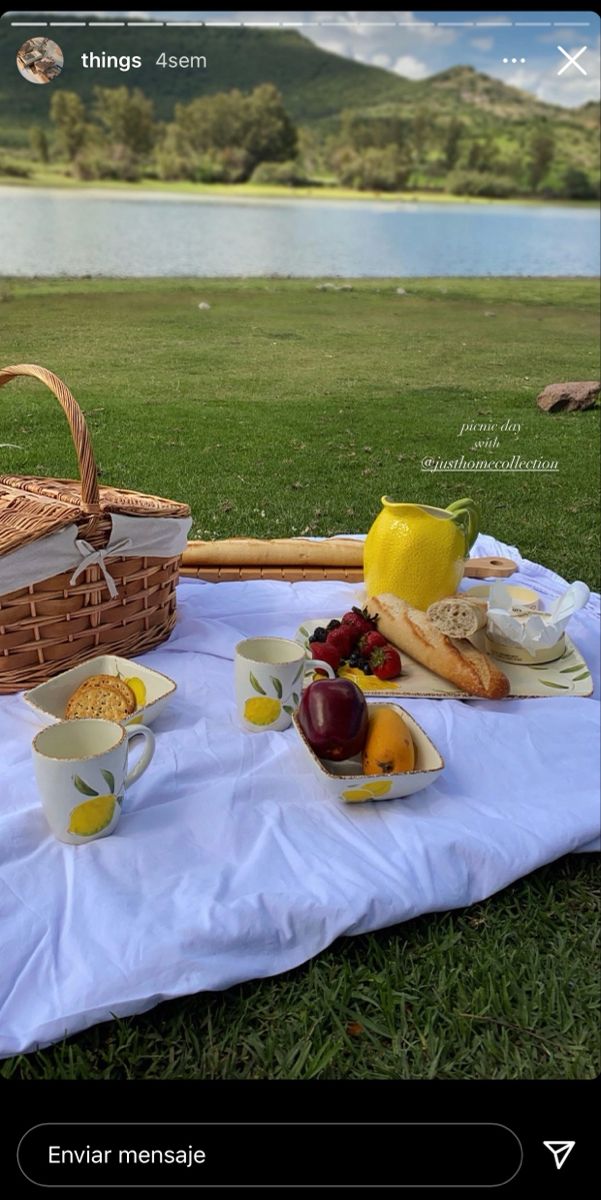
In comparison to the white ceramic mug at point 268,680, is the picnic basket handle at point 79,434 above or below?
above

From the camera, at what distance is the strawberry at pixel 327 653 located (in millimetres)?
655

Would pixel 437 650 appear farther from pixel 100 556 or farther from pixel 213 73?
pixel 213 73

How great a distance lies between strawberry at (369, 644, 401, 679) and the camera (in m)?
0.65

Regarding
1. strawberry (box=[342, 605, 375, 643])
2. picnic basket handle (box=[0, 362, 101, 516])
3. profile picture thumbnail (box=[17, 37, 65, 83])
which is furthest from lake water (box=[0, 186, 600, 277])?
strawberry (box=[342, 605, 375, 643])

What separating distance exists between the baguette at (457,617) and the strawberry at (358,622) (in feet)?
0.17

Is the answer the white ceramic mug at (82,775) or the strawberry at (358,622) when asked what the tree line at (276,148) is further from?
the white ceramic mug at (82,775)

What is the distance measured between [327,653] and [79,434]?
0.26 meters

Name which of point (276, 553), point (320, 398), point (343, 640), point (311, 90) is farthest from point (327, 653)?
point (311, 90)

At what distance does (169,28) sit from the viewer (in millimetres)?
406
